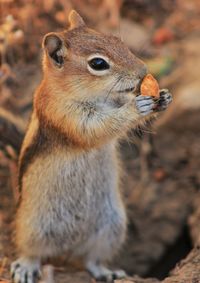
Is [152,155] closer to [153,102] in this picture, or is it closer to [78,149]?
[78,149]

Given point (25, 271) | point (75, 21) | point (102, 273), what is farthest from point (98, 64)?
point (102, 273)

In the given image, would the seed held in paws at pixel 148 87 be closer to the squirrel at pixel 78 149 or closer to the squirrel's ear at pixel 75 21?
the squirrel at pixel 78 149

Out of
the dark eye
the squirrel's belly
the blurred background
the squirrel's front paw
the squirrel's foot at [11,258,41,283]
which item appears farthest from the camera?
the blurred background

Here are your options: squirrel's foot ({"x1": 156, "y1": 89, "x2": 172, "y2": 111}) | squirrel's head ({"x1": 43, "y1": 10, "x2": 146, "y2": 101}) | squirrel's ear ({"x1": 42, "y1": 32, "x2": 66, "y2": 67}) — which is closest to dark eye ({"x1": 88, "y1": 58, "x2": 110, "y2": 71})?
squirrel's head ({"x1": 43, "y1": 10, "x2": 146, "y2": 101})

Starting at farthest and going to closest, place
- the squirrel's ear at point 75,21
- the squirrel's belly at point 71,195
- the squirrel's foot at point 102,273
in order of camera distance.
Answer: the squirrel's foot at point 102,273, the squirrel's belly at point 71,195, the squirrel's ear at point 75,21

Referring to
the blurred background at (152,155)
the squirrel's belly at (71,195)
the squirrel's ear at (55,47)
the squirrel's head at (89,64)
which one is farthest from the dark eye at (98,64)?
the blurred background at (152,155)

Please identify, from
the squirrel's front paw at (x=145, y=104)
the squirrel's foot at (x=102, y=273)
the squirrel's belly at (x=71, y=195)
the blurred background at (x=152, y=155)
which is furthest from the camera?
the blurred background at (x=152, y=155)

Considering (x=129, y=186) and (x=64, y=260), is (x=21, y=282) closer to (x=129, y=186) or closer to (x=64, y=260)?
(x=64, y=260)

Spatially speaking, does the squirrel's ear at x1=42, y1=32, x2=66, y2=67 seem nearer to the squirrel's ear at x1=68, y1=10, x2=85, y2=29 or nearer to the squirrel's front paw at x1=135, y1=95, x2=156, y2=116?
the squirrel's ear at x1=68, y1=10, x2=85, y2=29
